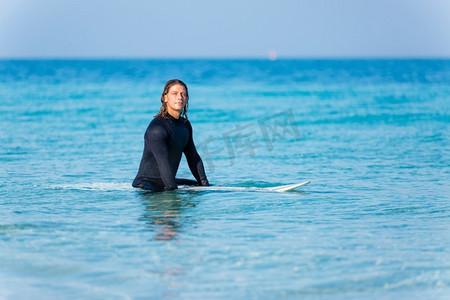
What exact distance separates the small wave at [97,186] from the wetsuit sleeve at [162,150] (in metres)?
1.15

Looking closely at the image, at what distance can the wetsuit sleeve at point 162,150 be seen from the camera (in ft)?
29.5

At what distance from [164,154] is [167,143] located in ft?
0.83

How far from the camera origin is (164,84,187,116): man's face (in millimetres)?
9070

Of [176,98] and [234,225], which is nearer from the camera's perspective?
[234,225]

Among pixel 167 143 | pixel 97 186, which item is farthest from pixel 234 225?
pixel 97 186

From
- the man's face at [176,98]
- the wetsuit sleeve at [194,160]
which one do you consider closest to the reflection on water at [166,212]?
the wetsuit sleeve at [194,160]

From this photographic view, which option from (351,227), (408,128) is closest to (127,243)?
(351,227)

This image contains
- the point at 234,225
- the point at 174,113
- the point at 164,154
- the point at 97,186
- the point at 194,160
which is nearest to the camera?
the point at 234,225

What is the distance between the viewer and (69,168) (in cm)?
1302

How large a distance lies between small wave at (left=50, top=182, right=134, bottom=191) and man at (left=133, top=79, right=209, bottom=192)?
0.63 m

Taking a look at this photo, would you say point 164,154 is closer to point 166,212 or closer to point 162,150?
point 162,150

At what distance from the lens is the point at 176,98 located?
9133mm

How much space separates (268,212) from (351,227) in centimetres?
115

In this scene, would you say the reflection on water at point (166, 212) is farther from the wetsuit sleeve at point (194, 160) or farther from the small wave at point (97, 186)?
the small wave at point (97, 186)
